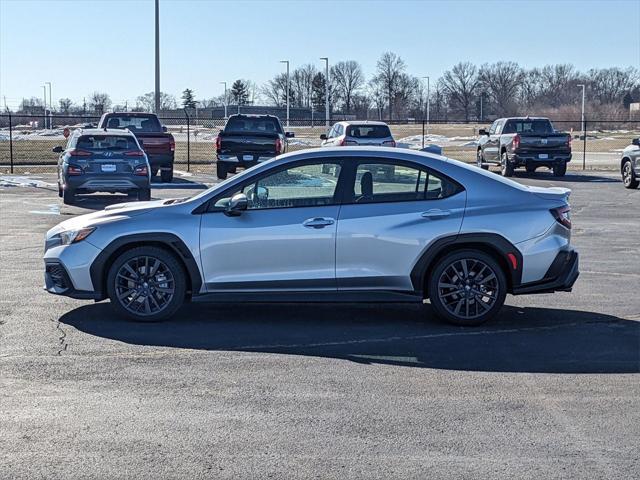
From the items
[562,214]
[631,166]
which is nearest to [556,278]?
[562,214]

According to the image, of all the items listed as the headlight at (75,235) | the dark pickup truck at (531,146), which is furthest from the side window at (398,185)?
the dark pickup truck at (531,146)

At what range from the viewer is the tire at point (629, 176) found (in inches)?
1023

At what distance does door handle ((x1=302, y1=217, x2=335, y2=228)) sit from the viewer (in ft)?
28.3

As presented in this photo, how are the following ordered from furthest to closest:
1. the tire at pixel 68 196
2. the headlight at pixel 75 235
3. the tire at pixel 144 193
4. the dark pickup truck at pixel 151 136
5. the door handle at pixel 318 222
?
the dark pickup truck at pixel 151 136, the tire at pixel 144 193, the tire at pixel 68 196, the headlight at pixel 75 235, the door handle at pixel 318 222

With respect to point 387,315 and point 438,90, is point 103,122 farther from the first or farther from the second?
point 438,90

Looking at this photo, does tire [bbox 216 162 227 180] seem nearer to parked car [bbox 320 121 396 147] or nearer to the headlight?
parked car [bbox 320 121 396 147]

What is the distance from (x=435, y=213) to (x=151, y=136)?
1976cm

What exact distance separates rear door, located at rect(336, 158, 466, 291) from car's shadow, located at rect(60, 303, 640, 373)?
1.65ft

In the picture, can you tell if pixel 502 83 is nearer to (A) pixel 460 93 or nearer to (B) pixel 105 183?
(A) pixel 460 93

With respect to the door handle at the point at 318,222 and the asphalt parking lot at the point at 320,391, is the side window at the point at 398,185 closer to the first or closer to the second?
the door handle at the point at 318,222

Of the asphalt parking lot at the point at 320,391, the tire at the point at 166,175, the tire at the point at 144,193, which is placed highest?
the tire at the point at 166,175

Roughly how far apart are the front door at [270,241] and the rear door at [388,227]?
0.44 feet

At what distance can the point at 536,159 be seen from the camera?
30.9 m

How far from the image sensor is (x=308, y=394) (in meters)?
6.54
